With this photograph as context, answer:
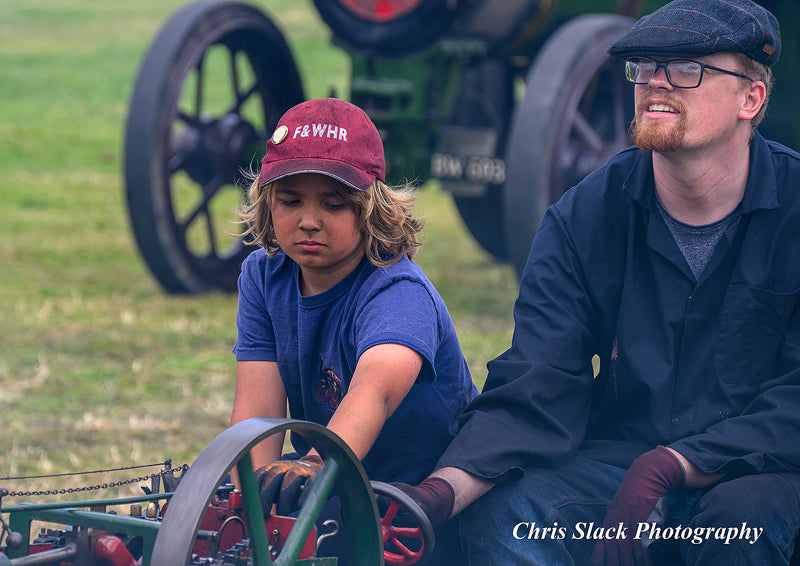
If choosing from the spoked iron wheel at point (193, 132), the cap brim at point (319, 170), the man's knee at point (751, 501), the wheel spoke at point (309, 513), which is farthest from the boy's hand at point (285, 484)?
the spoked iron wheel at point (193, 132)

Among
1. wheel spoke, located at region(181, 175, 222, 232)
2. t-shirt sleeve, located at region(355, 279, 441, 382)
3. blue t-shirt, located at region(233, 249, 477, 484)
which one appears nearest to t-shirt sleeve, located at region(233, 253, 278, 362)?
blue t-shirt, located at region(233, 249, 477, 484)

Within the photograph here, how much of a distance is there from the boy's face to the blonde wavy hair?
2 centimetres

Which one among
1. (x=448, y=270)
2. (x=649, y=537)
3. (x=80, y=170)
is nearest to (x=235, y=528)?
(x=649, y=537)

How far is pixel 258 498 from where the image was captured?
2.06m

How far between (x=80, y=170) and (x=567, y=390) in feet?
33.3

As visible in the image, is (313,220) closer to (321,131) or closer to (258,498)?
(321,131)

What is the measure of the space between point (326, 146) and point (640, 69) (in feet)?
2.19

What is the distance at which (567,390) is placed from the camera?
103 inches

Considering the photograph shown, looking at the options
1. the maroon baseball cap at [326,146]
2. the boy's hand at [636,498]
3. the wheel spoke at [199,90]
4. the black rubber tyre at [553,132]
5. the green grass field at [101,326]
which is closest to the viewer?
the boy's hand at [636,498]

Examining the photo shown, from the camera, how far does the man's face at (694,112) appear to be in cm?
248

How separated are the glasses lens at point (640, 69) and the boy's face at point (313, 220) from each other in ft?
2.12

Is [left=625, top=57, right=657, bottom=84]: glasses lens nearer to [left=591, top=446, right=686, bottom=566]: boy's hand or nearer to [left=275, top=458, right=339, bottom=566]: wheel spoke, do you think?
[left=591, top=446, right=686, bottom=566]: boy's hand

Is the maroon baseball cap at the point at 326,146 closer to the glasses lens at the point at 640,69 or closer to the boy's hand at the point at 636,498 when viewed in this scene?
the glasses lens at the point at 640,69

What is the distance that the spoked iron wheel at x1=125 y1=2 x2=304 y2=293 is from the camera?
19.2 feet
